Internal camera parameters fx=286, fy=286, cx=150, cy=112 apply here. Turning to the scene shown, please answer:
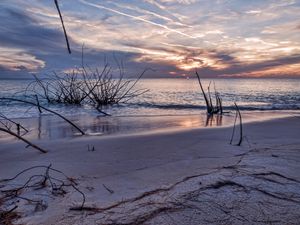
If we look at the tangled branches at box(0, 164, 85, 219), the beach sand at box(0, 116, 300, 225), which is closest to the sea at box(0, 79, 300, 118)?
the beach sand at box(0, 116, 300, 225)

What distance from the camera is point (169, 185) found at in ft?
6.74

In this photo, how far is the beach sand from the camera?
5.15 ft

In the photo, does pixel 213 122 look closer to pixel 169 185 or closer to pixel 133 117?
pixel 133 117

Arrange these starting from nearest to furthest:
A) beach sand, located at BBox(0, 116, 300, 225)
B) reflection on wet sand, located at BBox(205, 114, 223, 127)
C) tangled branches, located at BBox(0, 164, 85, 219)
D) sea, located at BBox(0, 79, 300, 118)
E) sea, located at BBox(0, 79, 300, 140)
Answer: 1. beach sand, located at BBox(0, 116, 300, 225)
2. tangled branches, located at BBox(0, 164, 85, 219)
3. sea, located at BBox(0, 79, 300, 140)
4. reflection on wet sand, located at BBox(205, 114, 223, 127)
5. sea, located at BBox(0, 79, 300, 118)

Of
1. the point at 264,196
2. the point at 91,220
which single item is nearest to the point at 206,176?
the point at 264,196

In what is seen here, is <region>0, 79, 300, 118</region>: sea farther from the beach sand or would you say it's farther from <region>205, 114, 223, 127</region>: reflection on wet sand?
the beach sand

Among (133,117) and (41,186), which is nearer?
(41,186)

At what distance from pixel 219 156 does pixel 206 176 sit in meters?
0.84

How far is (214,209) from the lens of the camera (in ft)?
5.32

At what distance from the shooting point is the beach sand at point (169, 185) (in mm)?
1569

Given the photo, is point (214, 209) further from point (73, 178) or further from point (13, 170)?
point (13, 170)

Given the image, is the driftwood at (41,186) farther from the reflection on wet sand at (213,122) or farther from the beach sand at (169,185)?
the reflection on wet sand at (213,122)

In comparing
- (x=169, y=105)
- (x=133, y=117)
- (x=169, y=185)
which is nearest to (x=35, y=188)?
(x=169, y=185)

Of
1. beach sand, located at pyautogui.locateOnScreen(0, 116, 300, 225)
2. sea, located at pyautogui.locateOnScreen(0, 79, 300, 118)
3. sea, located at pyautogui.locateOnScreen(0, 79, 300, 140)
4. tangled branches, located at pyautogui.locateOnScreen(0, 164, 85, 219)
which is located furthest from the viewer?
sea, located at pyautogui.locateOnScreen(0, 79, 300, 118)
